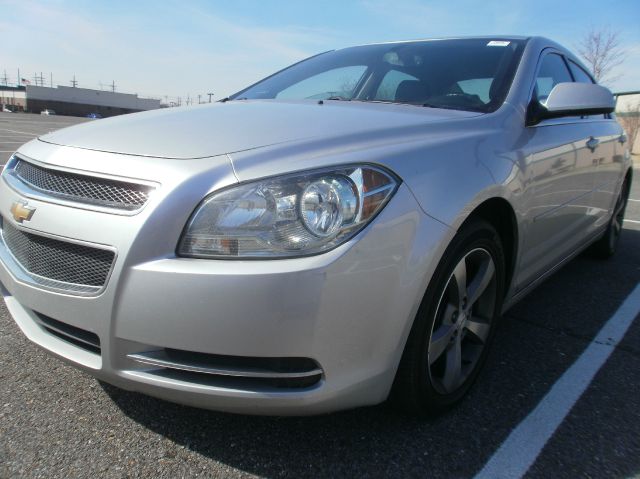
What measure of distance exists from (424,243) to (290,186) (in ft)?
1.52

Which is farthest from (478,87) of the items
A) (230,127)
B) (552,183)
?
(230,127)

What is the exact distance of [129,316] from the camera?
1462 mm

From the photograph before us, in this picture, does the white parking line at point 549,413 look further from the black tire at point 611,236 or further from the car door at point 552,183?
the black tire at point 611,236

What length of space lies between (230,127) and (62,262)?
73 centimetres

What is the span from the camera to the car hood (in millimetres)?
1681

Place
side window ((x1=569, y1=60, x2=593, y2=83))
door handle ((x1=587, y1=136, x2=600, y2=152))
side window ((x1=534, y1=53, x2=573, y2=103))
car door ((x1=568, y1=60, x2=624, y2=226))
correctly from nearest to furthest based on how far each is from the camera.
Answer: side window ((x1=534, y1=53, x2=573, y2=103)), door handle ((x1=587, y1=136, x2=600, y2=152)), car door ((x1=568, y1=60, x2=624, y2=226)), side window ((x1=569, y1=60, x2=593, y2=83))

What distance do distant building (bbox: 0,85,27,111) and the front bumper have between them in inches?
3394

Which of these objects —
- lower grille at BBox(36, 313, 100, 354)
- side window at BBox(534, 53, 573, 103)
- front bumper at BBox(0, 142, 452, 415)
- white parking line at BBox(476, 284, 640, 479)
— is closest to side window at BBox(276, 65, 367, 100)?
side window at BBox(534, 53, 573, 103)

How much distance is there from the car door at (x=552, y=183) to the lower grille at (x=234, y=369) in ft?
4.35

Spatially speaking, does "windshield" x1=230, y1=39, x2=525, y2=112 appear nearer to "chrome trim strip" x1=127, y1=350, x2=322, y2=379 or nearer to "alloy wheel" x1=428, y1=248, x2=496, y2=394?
"alloy wheel" x1=428, y1=248, x2=496, y2=394

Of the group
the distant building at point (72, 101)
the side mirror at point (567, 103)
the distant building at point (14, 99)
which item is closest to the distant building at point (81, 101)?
the distant building at point (72, 101)

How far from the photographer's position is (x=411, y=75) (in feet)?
9.17

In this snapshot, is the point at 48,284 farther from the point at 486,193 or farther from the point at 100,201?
the point at 486,193

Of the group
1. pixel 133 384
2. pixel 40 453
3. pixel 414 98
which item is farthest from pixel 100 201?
pixel 414 98
